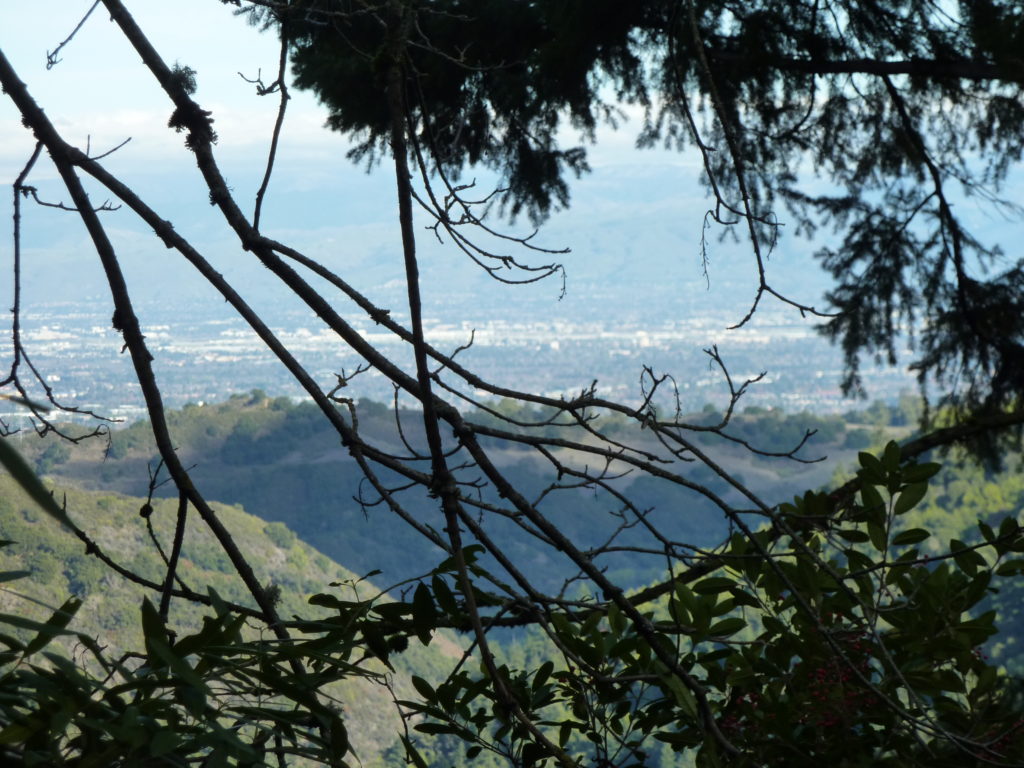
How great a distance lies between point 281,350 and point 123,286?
319mm

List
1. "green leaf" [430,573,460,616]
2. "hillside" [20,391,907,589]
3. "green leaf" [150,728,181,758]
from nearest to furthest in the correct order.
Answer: "green leaf" [150,728,181,758], "green leaf" [430,573,460,616], "hillside" [20,391,907,589]

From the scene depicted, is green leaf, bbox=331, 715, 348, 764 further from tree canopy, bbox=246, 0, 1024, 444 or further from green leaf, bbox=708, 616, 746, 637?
tree canopy, bbox=246, 0, 1024, 444

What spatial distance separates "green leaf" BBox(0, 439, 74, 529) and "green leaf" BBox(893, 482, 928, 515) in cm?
79

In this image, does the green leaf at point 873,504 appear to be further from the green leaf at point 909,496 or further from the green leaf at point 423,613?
the green leaf at point 423,613

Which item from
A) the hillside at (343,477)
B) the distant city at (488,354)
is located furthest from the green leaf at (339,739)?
the hillside at (343,477)

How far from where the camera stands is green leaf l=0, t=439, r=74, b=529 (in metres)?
0.37

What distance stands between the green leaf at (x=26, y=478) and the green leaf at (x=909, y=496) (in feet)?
2.59

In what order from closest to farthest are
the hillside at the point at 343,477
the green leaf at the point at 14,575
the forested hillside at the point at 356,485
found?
the green leaf at the point at 14,575 → the forested hillside at the point at 356,485 → the hillside at the point at 343,477

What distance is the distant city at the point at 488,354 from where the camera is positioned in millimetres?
15352

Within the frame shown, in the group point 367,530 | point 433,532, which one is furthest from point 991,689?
point 367,530

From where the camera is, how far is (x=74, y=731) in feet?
2.15

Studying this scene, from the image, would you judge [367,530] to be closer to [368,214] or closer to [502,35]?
[502,35]

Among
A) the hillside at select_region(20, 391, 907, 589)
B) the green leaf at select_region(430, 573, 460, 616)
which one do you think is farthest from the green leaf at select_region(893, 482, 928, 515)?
the hillside at select_region(20, 391, 907, 589)

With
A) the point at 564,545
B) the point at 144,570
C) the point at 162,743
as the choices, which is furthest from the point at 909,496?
the point at 144,570
